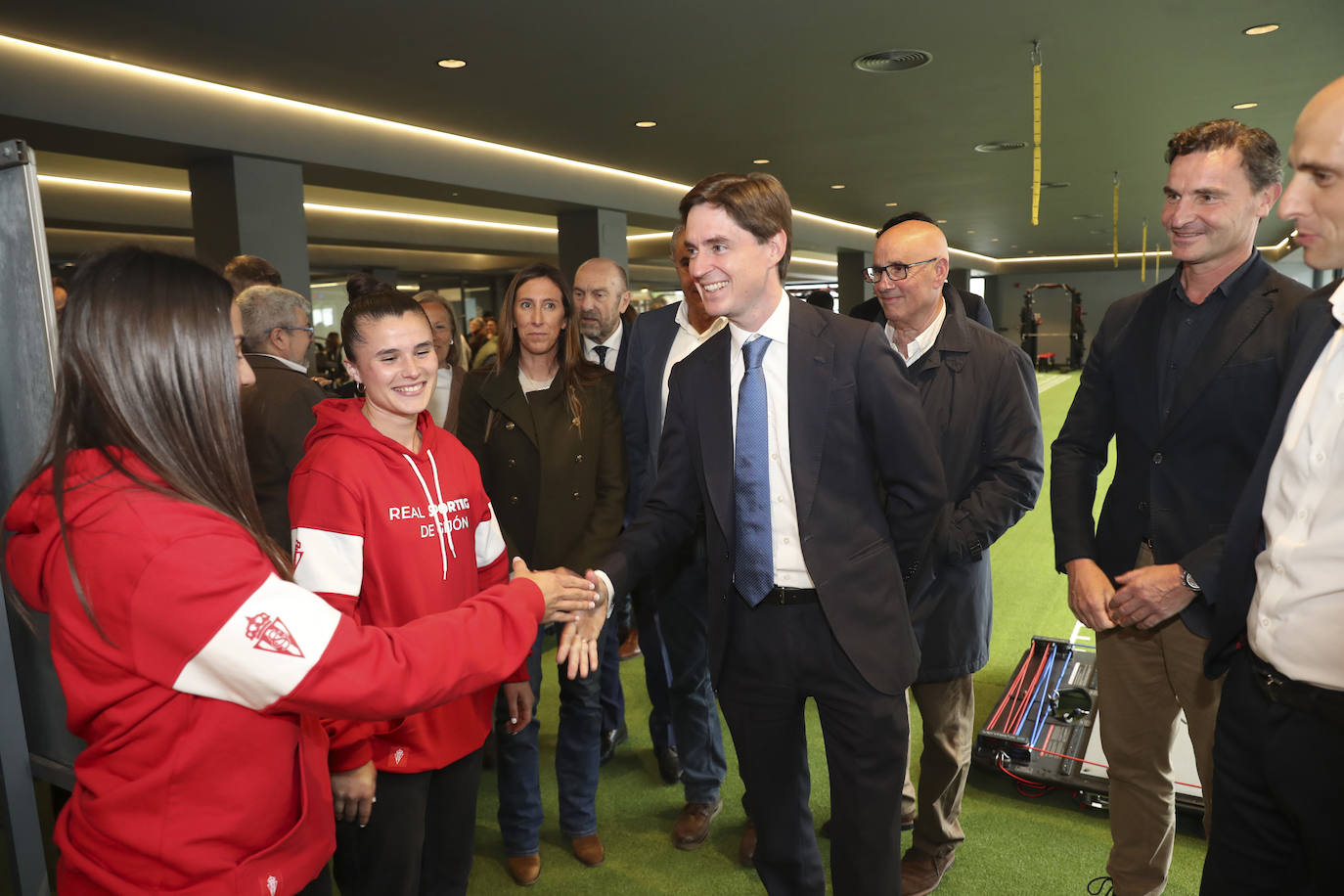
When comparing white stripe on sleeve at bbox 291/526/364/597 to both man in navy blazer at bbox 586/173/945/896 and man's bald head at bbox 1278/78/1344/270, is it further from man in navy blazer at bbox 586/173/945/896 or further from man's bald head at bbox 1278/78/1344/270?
man's bald head at bbox 1278/78/1344/270

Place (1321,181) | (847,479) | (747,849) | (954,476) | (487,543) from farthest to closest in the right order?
1. (747,849)
2. (954,476)
3. (487,543)
4. (847,479)
5. (1321,181)

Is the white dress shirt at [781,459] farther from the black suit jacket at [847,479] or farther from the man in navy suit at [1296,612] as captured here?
the man in navy suit at [1296,612]

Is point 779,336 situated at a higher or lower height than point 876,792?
higher

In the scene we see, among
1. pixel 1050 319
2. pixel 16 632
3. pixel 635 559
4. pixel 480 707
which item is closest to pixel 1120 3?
pixel 635 559

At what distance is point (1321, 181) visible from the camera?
1.37 m

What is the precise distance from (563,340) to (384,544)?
1.13 m

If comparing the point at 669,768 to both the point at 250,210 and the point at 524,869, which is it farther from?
the point at 250,210

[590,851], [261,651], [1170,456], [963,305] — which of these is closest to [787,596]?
[1170,456]

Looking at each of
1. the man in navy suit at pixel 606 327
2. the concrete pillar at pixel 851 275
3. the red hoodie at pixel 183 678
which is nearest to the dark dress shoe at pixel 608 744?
the man in navy suit at pixel 606 327

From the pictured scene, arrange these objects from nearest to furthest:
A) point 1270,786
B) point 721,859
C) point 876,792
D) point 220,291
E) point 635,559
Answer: point 220,291 → point 1270,786 → point 876,792 → point 635,559 → point 721,859

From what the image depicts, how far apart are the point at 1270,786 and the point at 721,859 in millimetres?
1734

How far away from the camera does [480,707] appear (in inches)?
79.2

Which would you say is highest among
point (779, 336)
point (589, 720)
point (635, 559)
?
point (779, 336)

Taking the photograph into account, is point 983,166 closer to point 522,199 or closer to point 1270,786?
point 522,199
